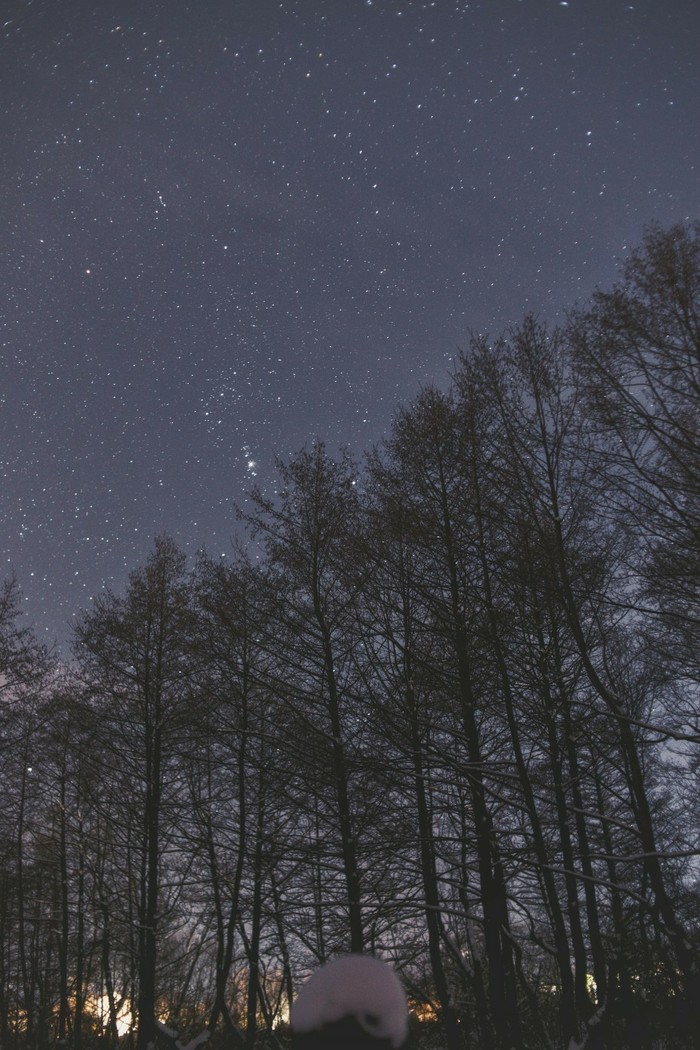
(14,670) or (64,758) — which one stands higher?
(14,670)

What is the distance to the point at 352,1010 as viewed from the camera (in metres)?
0.95

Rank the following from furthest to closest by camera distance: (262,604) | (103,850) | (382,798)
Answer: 1. (103,850)
2. (262,604)
3. (382,798)

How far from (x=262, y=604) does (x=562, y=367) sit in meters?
5.19

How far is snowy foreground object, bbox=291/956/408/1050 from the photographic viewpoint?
0.93 metres

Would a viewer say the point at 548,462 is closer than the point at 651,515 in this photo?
No

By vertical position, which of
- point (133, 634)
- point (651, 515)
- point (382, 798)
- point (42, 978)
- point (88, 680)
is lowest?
point (42, 978)

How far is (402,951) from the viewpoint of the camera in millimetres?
11008

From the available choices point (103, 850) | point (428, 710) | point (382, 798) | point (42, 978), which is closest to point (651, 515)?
point (428, 710)

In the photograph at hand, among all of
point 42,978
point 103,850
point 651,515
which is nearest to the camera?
point 651,515

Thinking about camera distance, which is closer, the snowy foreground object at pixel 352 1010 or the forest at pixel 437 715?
the snowy foreground object at pixel 352 1010

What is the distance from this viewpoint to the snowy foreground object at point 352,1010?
93cm

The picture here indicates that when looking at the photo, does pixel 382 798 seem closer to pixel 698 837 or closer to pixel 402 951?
pixel 402 951

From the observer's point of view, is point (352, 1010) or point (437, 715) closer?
point (352, 1010)

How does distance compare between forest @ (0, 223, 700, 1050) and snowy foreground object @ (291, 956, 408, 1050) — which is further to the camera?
forest @ (0, 223, 700, 1050)
